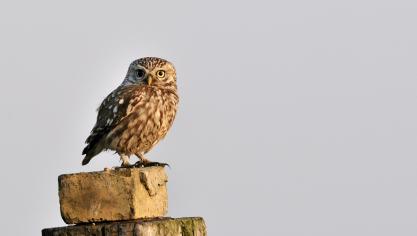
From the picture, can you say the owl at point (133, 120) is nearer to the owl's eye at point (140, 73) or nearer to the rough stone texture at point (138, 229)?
the owl's eye at point (140, 73)

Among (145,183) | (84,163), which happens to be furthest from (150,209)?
(84,163)

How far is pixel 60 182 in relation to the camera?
16.2ft

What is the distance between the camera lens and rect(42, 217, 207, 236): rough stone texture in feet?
14.1

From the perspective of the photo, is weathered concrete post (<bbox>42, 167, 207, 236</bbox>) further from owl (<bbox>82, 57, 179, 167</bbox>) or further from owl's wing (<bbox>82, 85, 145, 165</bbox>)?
owl's wing (<bbox>82, 85, 145, 165</bbox>)

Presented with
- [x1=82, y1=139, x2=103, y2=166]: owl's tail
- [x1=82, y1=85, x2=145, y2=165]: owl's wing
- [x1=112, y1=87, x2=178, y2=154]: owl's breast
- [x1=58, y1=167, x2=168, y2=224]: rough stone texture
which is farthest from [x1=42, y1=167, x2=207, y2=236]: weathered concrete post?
[x1=82, y1=139, x2=103, y2=166]: owl's tail

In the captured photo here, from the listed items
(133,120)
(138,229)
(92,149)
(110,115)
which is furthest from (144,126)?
(138,229)

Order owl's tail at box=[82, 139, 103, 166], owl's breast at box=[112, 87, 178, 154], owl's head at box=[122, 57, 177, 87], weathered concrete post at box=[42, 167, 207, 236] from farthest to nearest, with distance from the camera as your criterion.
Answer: owl's head at box=[122, 57, 177, 87]
owl's tail at box=[82, 139, 103, 166]
owl's breast at box=[112, 87, 178, 154]
weathered concrete post at box=[42, 167, 207, 236]

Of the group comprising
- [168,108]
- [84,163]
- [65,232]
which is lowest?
[65,232]

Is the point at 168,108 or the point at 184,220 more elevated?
the point at 168,108

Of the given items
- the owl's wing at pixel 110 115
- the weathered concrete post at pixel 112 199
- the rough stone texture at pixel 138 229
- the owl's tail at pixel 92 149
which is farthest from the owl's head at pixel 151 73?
the rough stone texture at pixel 138 229

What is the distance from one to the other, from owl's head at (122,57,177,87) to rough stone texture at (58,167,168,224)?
5302 millimetres

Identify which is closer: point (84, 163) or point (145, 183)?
point (145, 183)

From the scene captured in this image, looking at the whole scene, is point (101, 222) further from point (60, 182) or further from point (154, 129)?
point (154, 129)

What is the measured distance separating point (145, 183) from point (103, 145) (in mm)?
4918
